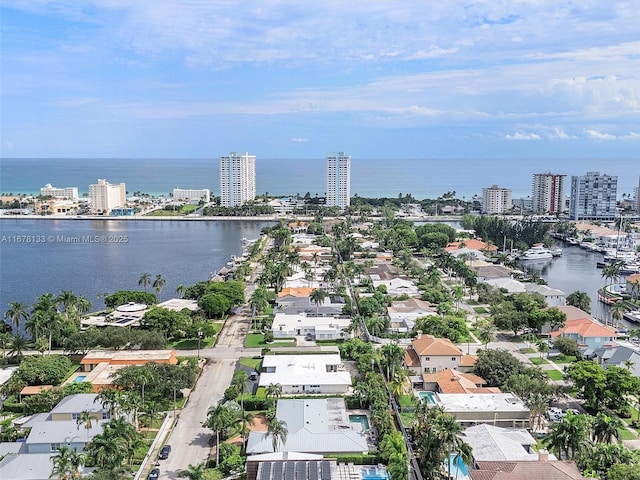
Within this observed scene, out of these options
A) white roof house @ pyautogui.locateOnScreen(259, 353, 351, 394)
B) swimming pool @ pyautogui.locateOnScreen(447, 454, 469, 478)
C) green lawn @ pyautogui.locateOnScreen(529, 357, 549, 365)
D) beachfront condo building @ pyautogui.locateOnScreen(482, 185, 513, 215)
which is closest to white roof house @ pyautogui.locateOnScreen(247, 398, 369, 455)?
white roof house @ pyautogui.locateOnScreen(259, 353, 351, 394)

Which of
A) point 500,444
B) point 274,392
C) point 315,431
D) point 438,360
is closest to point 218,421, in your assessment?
point 315,431

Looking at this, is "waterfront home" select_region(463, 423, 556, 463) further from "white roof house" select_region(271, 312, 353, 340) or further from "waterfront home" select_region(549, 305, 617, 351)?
"white roof house" select_region(271, 312, 353, 340)

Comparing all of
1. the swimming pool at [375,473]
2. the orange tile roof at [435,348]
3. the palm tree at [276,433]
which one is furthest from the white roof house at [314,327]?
the swimming pool at [375,473]

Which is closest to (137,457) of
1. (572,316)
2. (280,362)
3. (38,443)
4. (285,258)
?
(38,443)

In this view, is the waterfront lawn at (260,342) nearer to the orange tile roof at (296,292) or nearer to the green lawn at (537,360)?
the orange tile roof at (296,292)

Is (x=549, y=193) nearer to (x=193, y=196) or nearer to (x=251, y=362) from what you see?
(x=193, y=196)
